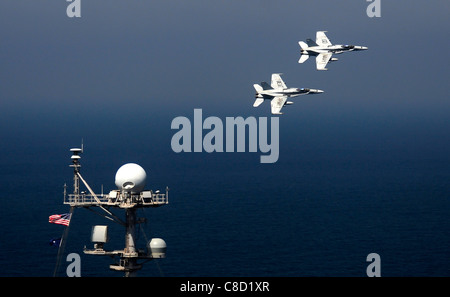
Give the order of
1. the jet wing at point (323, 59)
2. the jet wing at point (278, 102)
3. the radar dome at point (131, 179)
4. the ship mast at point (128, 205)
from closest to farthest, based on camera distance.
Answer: the ship mast at point (128, 205) < the radar dome at point (131, 179) < the jet wing at point (278, 102) < the jet wing at point (323, 59)

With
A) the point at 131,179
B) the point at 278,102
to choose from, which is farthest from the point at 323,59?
the point at 131,179

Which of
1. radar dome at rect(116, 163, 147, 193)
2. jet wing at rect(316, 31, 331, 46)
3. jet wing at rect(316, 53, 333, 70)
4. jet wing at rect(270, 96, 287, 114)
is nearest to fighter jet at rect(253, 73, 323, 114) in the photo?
jet wing at rect(270, 96, 287, 114)

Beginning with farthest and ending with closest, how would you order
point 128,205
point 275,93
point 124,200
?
point 275,93
point 124,200
point 128,205

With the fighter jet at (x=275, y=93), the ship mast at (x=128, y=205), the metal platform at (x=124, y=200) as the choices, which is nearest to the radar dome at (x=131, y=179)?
the ship mast at (x=128, y=205)

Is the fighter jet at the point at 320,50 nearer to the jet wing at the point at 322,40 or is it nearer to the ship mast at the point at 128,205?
the jet wing at the point at 322,40

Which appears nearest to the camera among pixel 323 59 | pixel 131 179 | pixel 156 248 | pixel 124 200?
pixel 124 200

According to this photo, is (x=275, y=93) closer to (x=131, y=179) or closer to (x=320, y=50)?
(x=320, y=50)

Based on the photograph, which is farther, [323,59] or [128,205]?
[323,59]

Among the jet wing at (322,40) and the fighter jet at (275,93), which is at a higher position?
the jet wing at (322,40)

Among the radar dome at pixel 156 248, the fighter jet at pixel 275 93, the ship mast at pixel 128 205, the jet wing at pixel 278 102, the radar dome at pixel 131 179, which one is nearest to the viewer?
the ship mast at pixel 128 205

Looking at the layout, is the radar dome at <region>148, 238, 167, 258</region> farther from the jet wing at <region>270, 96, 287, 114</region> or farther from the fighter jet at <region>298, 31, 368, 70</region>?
the fighter jet at <region>298, 31, 368, 70</region>
